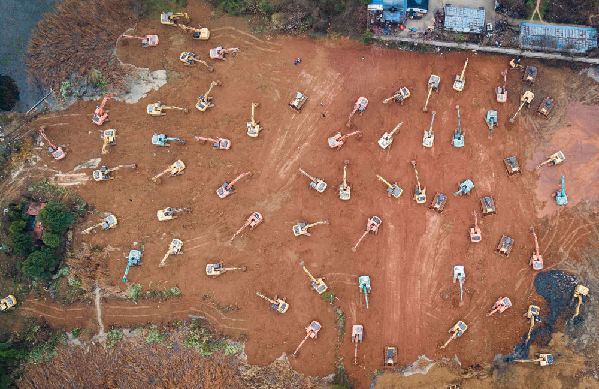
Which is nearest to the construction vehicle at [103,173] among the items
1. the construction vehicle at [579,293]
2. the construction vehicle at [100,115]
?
the construction vehicle at [100,115]

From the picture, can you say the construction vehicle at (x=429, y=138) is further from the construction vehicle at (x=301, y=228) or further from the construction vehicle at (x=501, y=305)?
the construction vehicle at (x=501, y=305)

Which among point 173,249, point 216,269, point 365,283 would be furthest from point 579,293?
point 173,249

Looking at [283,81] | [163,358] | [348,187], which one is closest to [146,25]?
[283,81]

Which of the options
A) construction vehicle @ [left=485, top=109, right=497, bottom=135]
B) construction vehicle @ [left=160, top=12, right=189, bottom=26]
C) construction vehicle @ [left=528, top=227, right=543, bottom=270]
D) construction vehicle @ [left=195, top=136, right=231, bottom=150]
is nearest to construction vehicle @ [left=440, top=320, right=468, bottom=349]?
construction vehicle @ [left=528, top=227, right=543, bottom=270]

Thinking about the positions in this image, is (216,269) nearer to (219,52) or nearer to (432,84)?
(219,52)

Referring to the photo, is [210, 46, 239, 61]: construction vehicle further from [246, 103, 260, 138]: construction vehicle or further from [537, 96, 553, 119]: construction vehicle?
[537, 96, 553, 119]: construction vehicle

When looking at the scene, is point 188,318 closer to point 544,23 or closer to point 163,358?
point 163,358
